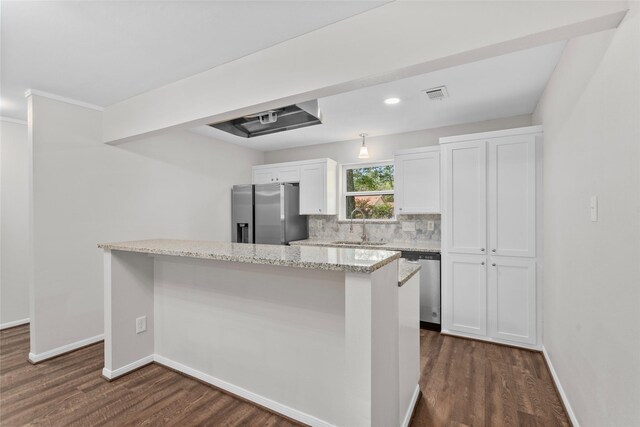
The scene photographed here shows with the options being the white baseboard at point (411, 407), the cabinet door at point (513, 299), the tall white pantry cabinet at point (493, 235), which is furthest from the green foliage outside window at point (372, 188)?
the white baseboard at point (411, 407)

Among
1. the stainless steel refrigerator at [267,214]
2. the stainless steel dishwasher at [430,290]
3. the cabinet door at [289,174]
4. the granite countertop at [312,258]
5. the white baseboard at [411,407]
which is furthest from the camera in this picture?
the cabinet door at [289,174]

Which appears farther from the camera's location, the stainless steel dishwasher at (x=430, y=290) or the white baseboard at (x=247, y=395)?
the stainless steel dishwasher at (x=430, y=290)

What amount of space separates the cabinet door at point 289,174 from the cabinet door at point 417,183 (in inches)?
59.7

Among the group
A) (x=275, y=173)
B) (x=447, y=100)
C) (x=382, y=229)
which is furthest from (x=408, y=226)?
(x=275, y=173)

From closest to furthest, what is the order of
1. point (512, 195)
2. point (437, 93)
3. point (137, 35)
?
point (137, 35) < point (437, 93) < point (512, 195)

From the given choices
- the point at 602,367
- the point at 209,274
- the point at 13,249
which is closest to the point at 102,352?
the point at 209,274

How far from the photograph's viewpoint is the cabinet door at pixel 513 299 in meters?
2.89

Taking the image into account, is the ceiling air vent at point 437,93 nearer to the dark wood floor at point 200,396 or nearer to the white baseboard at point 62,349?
the dark wood floor at point 200,396

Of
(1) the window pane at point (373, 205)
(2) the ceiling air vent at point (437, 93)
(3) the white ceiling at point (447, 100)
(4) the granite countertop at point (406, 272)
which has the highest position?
(3) the white ceiling at point (447, 100)

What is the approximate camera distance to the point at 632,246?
117 cm

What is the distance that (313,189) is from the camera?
177 inches

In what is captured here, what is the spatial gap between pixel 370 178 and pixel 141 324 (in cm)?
332

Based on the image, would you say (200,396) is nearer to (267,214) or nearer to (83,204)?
(83,204)

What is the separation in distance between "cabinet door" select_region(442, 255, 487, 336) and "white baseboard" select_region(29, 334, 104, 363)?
12.0 ft
